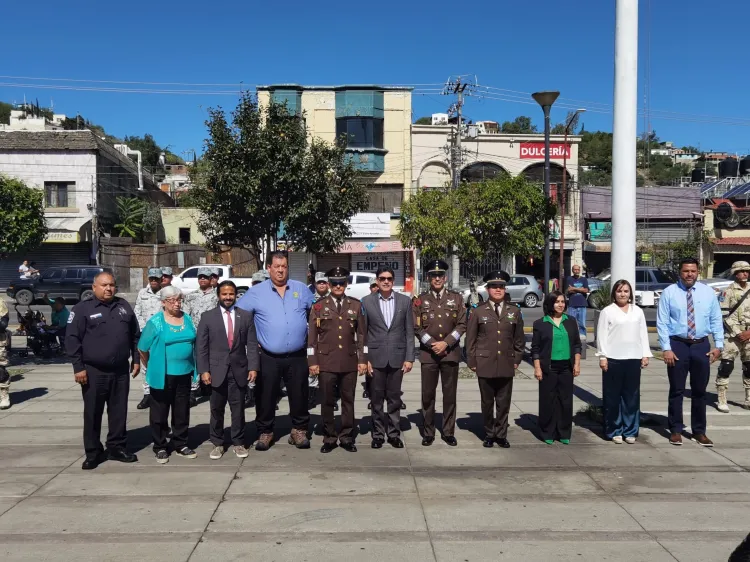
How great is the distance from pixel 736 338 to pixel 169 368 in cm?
711

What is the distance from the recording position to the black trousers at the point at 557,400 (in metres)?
7.65

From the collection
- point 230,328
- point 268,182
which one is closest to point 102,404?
point 230,328

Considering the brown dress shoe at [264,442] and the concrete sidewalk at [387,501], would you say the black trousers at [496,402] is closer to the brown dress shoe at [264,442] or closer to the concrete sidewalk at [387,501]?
the concrete sidewalk at [387,501]

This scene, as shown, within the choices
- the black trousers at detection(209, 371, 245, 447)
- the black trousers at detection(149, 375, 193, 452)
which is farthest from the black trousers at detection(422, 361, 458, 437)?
the black trousers at detection(149, 375, 193, 452)

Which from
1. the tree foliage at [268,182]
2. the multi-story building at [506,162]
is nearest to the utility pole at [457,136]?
the multi-story building at [506,162]

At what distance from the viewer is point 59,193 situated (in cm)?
3625

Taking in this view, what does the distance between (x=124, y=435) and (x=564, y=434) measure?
4582 millimetres

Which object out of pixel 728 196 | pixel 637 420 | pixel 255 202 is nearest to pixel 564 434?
pixel 637 420

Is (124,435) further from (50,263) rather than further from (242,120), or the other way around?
(50,263)

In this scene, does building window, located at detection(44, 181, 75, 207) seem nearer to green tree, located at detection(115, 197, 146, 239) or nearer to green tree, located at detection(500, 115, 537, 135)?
green tree, located at detection(115, 197, 146, 239)

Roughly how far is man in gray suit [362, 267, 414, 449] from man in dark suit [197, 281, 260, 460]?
123 cm

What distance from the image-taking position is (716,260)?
36.4 meters

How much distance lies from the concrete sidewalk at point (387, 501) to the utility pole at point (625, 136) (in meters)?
2.12

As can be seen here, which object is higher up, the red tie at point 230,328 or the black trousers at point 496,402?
the red tie at point 230,328
